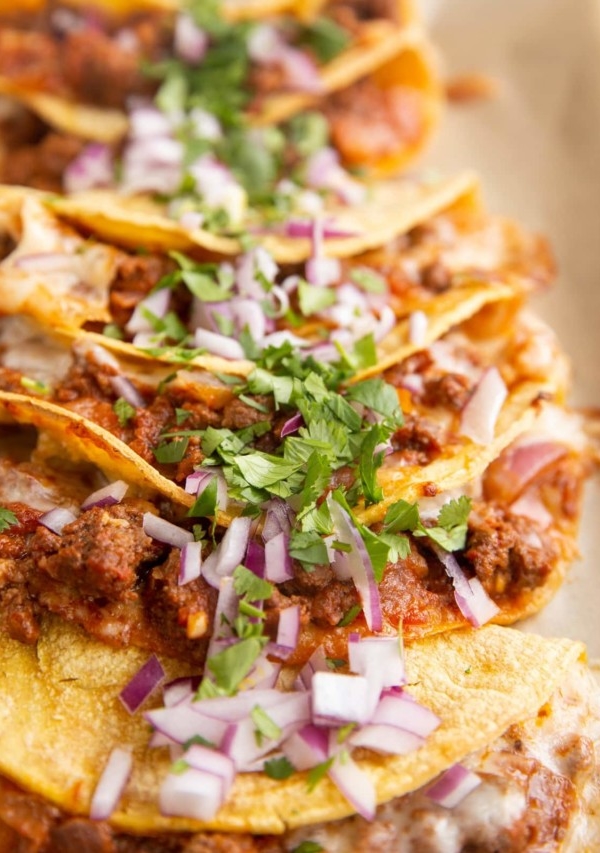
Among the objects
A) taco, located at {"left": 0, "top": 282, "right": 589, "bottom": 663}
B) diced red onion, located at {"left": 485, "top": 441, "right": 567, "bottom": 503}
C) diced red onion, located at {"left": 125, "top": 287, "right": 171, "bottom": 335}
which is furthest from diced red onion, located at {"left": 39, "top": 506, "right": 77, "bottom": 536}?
diced red onion, located at {"left": 485, "top": 441, "right": 567, "bottom": 503}

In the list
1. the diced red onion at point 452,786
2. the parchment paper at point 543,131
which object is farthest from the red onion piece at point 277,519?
the parchment paper at point 543,131

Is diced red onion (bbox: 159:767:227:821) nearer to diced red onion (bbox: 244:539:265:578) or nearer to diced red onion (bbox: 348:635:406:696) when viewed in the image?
diced red onion (bbox: 348:635:406:696)

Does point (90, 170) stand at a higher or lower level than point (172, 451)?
higher

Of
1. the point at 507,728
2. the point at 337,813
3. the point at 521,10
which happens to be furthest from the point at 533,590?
the point at 521,10

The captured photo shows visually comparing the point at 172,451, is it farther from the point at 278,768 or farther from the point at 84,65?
the point at 84,65

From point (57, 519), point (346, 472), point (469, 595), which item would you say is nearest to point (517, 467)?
point (469, 595)

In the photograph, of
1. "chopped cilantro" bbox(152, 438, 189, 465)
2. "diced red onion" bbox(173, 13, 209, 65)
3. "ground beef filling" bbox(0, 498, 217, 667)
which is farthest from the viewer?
"diced red onion" bbox(173, 13, 209, 65)
